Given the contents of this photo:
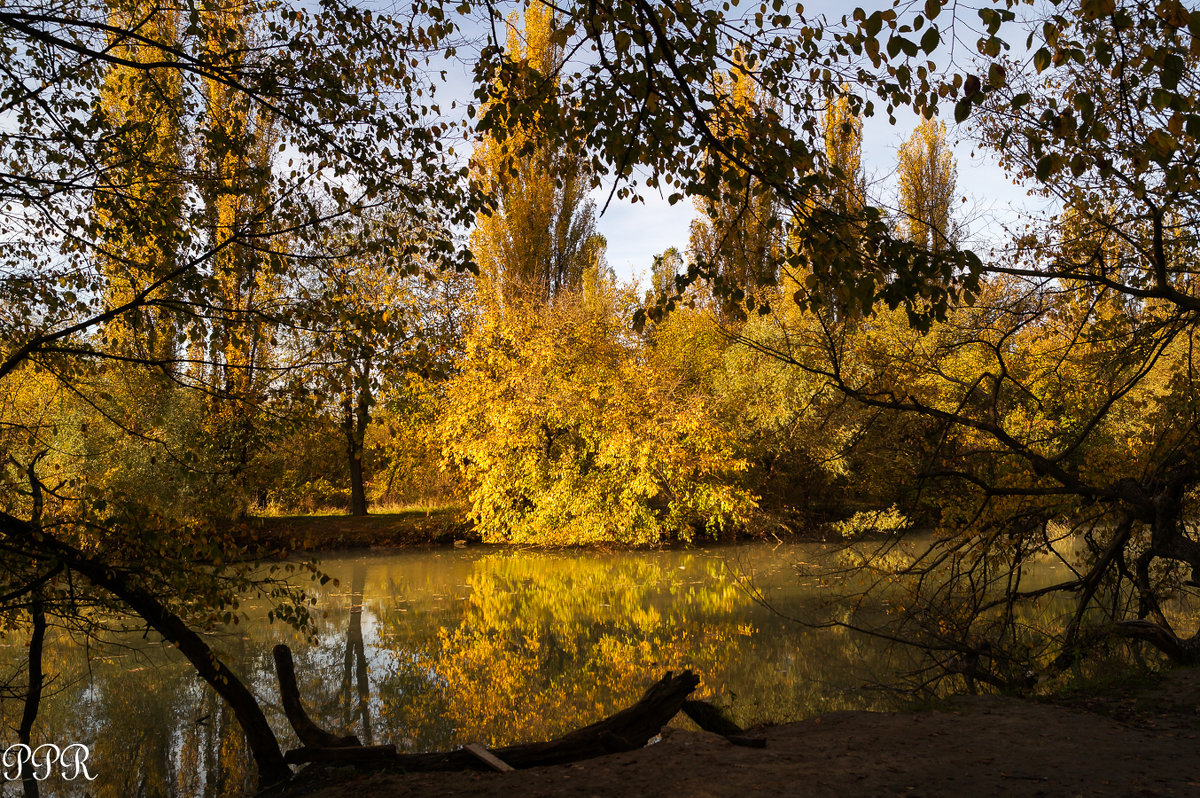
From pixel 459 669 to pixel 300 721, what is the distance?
3.36 m

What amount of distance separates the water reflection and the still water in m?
0.02

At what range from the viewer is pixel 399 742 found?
6.15 meters

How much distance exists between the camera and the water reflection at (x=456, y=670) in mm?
6277

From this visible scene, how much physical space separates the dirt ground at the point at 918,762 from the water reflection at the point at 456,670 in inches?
63.5

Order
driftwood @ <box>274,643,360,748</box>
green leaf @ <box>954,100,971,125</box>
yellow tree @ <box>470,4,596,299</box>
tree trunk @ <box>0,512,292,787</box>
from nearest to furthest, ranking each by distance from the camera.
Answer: green leaf @ <box>954,100,971,125</box>, tree trunk @ <box>0,512,292,787</box>, driftwood @ <box>274,643,360,748</box>, yellow tree @ <box>470,4,596,299</box>

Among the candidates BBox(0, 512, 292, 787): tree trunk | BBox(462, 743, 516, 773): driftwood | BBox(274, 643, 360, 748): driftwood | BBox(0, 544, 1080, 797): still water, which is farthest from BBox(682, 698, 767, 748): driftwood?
BBox(0, 512, 292, 787): tree trunk

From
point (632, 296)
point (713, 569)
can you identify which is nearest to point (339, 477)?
point (632, 296)

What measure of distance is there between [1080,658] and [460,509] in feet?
55.2

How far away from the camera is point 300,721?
16.9 ft

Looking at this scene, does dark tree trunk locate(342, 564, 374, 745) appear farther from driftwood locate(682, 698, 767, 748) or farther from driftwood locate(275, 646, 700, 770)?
driftwood locate(682, 698, 767, 748)

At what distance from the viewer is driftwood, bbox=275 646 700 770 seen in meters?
4.68

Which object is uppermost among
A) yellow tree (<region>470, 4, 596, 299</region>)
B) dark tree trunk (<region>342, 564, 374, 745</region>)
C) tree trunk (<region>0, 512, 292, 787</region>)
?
yellow tree (<region>470, 4, 596, 299</region>)

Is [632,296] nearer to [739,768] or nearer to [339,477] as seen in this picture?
[339,477]

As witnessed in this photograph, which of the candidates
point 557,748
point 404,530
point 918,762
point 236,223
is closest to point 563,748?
point 557,748
